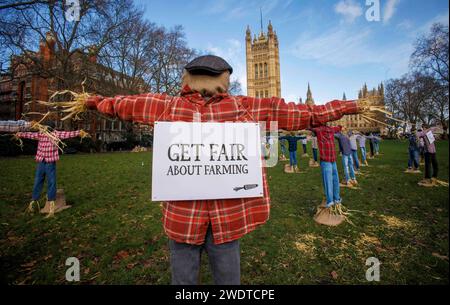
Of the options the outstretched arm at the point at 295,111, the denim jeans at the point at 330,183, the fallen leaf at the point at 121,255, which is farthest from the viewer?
the denim jeans at the point at 330,183

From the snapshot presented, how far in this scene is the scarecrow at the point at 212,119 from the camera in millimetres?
1762

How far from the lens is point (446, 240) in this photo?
4.30 meters

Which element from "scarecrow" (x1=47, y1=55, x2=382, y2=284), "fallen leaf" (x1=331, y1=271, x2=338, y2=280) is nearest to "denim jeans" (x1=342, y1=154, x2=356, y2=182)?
"fallen leaf" (x1=331, y1=271, x2=338, y2=280)

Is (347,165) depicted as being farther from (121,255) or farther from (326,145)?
(121,255)

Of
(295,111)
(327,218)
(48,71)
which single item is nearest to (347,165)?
(327,218)

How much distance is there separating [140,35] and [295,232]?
99.4 ft

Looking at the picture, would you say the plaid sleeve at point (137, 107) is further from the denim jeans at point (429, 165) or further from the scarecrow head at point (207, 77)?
the denim jeans at point (429, 165)

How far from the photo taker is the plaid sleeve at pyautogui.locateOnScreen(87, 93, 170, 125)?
2008 millimetres

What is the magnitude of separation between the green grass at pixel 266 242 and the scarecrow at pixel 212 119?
1.82 meters

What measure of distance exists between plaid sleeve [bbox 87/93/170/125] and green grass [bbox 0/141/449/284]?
255cm

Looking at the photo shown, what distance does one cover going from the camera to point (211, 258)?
1.84m

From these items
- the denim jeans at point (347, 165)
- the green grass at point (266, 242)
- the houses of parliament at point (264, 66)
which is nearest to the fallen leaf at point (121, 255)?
the green grass at point (266, 242)
